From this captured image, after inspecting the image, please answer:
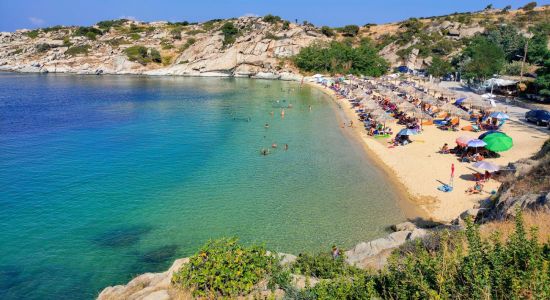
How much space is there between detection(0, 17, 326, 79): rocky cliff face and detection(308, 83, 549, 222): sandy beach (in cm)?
5961

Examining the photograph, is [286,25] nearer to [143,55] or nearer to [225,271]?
[143,55]

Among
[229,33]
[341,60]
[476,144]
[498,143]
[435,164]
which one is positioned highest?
[229,33]

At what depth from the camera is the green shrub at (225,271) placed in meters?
8.46

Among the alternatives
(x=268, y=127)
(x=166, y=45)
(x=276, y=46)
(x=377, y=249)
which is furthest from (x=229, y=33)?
(x=377, y=249)

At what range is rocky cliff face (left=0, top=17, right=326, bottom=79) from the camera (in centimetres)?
9662

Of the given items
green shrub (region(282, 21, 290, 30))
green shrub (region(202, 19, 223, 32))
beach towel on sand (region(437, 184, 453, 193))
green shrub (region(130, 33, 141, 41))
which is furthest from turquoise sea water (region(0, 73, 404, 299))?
green shrub (region(202, 19, 223, 32))

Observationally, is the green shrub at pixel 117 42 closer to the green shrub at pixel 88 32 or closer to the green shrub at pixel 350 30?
the green shrub at pixel 88 32

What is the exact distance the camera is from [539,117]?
3125cm

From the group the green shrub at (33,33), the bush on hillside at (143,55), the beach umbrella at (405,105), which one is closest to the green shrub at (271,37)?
the bush on hillside at (143,55)

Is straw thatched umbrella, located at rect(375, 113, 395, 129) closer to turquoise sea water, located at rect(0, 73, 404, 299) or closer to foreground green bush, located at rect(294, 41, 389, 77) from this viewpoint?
turquoise sea water, located at rect(0, 73, 404, 299)

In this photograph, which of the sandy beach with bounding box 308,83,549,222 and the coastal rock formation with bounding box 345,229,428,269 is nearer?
the coastal rock formation with bounding box 345,229,428,269

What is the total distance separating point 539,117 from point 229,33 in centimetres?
8896

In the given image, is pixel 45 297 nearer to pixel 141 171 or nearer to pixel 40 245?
pixel 40 245

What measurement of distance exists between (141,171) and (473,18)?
3848 inches
